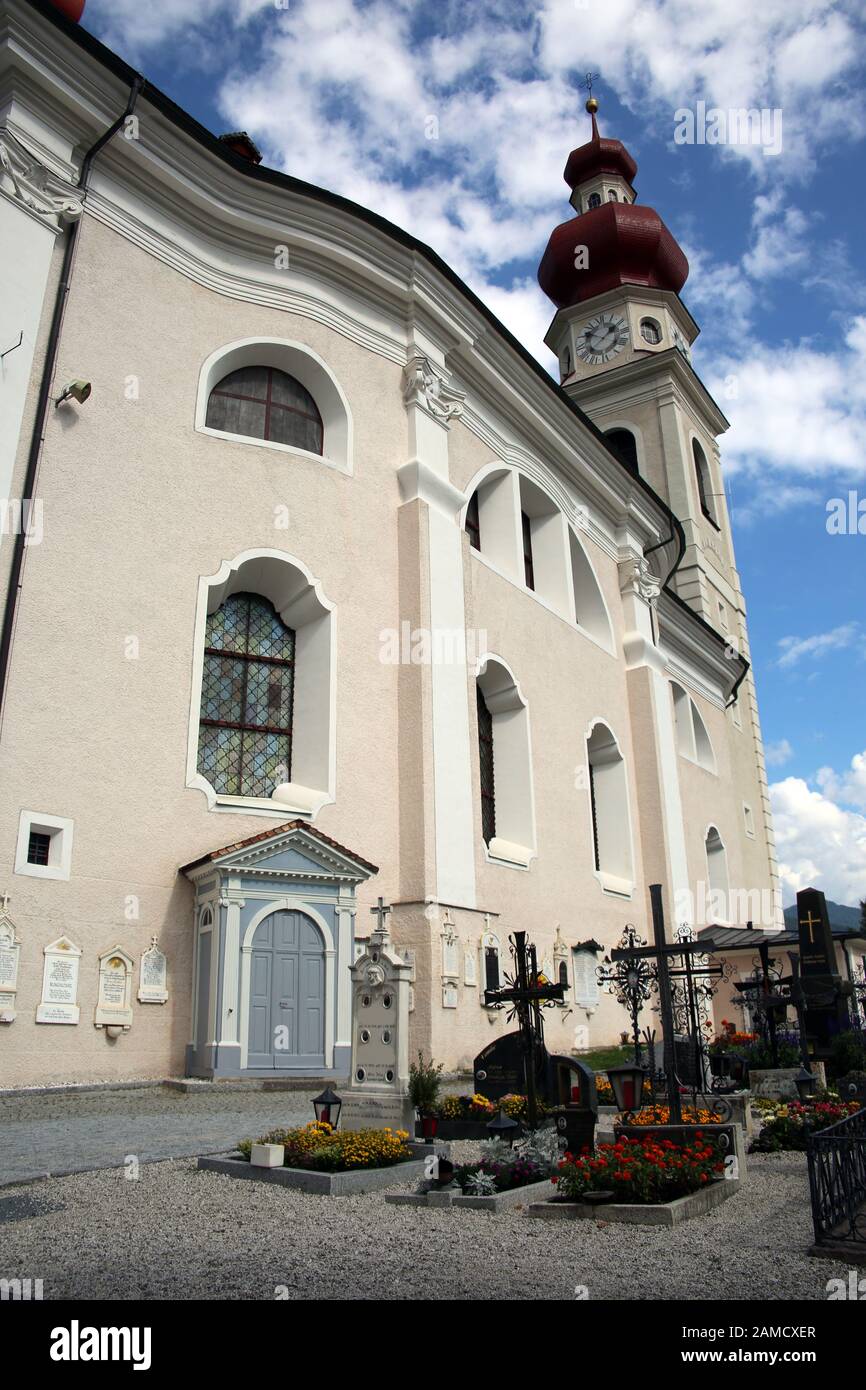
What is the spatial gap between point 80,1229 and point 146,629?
885cm

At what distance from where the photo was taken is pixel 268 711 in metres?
15.5

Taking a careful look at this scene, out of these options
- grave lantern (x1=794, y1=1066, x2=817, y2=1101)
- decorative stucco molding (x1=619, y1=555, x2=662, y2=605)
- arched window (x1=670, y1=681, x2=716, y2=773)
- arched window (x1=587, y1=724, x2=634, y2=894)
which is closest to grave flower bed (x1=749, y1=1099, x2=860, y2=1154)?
grave lantern (x1=794, y1=1066, x2=817, y2=1101)

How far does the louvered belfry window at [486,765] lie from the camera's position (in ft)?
63.0

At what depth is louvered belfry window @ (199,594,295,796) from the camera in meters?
14.8

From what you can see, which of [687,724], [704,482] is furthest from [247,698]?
[704,482]

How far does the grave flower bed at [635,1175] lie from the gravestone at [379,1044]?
8.64 ft

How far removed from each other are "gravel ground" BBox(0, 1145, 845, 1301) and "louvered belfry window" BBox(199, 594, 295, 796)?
25.3 ft

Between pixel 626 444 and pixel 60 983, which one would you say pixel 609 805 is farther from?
pixel 626 444

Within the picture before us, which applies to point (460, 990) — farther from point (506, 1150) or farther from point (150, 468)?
point (150, 468)

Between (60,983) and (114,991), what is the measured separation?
2.45ft

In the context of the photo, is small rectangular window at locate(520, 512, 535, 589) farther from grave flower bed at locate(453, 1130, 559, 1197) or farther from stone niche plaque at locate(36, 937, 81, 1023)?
grave flower bed at locate(453, 1130, 559, 1197)

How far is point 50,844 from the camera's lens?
1195 cm

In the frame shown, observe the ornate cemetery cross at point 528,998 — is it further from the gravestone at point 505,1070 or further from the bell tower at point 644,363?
the bell tower at point 644,363
